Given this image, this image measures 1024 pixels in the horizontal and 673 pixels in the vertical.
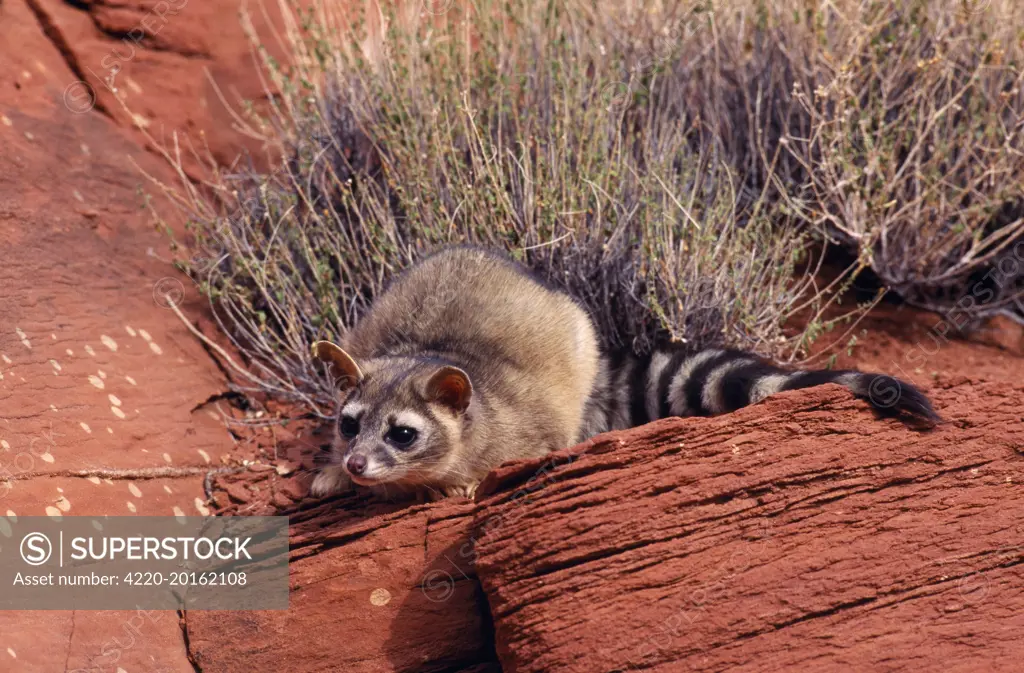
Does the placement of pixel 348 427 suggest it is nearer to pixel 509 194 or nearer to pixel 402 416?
pixel 402 416

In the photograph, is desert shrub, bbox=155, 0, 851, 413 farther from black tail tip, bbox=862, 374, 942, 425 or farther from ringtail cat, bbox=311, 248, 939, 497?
black tail tip, bbox=862, 374, 942, 425

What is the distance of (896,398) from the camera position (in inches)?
155

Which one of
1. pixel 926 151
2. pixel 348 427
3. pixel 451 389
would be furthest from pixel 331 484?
pixel 926 151

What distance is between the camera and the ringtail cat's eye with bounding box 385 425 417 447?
4141 millimetres

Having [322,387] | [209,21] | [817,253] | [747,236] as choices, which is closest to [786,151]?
[817,253]

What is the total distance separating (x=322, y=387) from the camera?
207 inches

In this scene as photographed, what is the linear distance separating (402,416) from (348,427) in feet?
0.88

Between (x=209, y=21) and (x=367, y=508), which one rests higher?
(x=209, y=21)

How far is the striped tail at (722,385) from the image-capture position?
3.94 metres

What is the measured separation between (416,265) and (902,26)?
3.42 metres

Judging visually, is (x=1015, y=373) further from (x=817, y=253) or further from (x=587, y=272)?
(x=587, y=272)

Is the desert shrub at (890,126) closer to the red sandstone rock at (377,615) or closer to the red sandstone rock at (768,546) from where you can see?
the red sandstone rock at (768,546)

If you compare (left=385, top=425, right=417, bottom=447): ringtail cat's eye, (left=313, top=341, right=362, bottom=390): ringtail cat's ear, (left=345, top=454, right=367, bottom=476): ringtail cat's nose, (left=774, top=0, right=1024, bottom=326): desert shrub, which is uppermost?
(left=313, top=341, right=362, bottom=390): ringtail cat's ear

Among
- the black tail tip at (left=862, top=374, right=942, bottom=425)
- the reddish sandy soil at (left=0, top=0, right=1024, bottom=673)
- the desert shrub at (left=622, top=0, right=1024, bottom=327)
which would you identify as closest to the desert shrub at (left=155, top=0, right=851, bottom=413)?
the desert shrub at (left=622, top=0, right=1024, bottom=327)
